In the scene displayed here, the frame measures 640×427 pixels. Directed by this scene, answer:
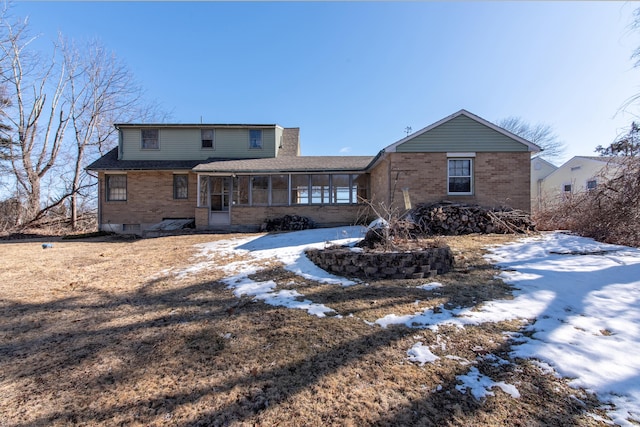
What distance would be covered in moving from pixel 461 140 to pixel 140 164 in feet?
50.7

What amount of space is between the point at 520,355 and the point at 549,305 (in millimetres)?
1685

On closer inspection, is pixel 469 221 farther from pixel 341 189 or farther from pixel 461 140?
pixel 341 189

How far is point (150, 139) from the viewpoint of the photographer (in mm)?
16391

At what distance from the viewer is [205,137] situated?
16.6 m

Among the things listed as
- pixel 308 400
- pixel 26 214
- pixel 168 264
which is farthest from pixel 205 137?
pixel 308 400

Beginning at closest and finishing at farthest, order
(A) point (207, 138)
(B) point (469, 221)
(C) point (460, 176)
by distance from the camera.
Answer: (B) point (469, 221), (C) point (460, 176), (A) point (207, 138)

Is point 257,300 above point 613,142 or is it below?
below

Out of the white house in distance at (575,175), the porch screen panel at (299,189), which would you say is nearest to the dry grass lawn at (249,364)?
the porch screen panel at (299,189)

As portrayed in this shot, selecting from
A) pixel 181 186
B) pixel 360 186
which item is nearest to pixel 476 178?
pixel 360 186

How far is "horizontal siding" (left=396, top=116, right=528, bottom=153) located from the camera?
1145cm

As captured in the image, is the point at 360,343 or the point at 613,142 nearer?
the point at 360,343

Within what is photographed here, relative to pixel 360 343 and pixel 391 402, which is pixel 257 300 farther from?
pixel 391 402

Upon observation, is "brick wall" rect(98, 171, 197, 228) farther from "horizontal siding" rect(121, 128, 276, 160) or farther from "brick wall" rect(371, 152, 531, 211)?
"brick wall" rect(371, 152, 531, 211)

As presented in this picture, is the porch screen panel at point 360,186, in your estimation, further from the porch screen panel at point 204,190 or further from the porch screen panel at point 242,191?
the porch screen panel at point 204,190
